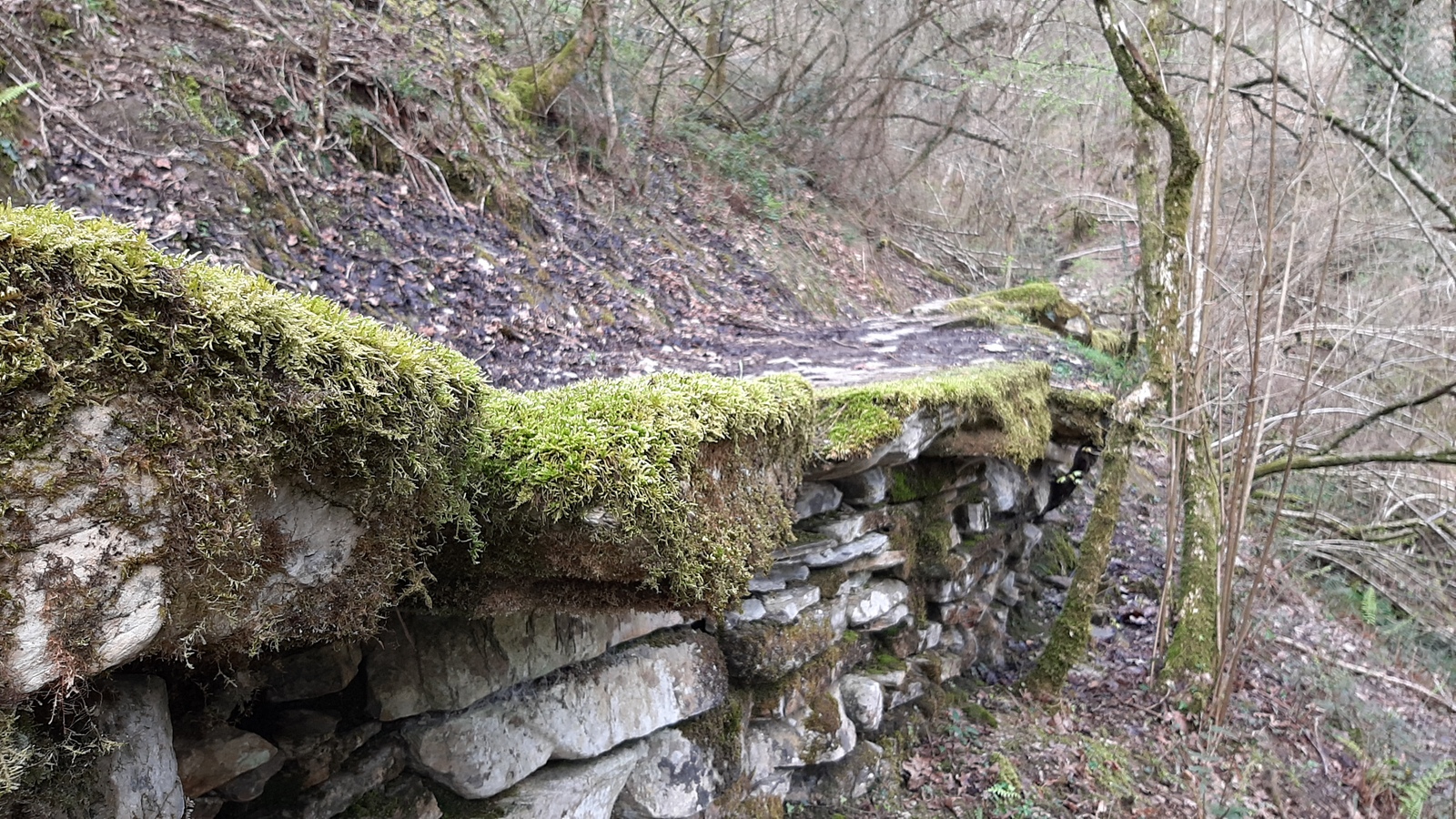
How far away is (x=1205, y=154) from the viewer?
5.05 m

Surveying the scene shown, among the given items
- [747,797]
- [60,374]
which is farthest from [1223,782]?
[60,374]

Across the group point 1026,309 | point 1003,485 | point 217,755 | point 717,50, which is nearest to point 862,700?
point 1003,485

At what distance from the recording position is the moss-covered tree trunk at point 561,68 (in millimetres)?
8148

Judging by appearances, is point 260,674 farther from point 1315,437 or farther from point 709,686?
point 1315,437

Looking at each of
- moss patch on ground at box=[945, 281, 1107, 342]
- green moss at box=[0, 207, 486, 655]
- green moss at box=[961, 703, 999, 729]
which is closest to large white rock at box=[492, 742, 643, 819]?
green moss at box=[0, 207, 486, 655]

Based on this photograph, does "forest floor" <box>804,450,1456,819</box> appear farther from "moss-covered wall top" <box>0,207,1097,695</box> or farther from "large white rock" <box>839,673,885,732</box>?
"moss-covered wall top" <box>0,207,1097,695</box>

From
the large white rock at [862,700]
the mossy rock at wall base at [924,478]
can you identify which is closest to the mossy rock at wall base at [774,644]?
the large white rock at [862,700]

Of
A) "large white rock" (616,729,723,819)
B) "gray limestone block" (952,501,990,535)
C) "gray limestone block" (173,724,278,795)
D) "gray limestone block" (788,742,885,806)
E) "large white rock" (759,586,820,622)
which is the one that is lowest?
"gray limestone block" (788,742,885,806)

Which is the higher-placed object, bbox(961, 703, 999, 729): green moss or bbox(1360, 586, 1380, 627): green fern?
bbox(961, 703, 999, 729): green moss

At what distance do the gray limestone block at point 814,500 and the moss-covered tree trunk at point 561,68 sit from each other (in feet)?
19.9

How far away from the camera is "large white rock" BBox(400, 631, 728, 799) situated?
2285mm

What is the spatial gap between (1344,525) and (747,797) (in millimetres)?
6929

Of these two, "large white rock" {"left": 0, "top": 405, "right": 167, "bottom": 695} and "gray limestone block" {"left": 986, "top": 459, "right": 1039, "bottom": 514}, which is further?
"gray limestone block" {"left": 986, "top": 459, "right": 1039, "bottom": 514}

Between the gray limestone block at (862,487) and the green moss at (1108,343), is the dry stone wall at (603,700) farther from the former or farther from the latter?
the green moss at (1108,343)
